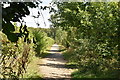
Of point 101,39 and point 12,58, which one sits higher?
point 12,58

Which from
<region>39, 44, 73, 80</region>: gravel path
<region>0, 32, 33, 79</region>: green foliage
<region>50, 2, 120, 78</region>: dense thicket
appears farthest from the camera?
<region>39, 44, 73, 80</region>: gravel path

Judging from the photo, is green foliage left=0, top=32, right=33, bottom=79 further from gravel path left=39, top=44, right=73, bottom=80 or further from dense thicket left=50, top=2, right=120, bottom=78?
gravel path left=39, top=44, right=73, bottom=80

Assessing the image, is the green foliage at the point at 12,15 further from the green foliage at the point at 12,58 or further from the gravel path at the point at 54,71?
A: the gravel path at the point at 54,71

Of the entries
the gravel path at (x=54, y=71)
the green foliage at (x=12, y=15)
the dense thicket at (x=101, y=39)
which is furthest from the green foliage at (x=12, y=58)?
the gravel path at (x=54, y=71)

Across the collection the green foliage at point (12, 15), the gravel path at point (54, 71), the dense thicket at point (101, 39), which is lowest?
the gravel path at point (54, 71)

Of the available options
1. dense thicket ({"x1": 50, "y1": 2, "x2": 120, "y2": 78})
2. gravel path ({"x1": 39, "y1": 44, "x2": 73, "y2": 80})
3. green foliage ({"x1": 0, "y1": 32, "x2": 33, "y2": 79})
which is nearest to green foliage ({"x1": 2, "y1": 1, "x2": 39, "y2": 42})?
green foliage ({"x1": 0, "y1": 32, "x2": 33, "y2": 79})

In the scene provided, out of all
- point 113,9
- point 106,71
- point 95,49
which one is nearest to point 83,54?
point 95,49

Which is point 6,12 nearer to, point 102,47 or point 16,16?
point 16,16

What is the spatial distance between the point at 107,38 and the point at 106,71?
1.58 metres

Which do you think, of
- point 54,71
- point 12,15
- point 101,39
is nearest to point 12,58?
point 12,15

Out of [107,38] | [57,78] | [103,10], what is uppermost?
[103,10]

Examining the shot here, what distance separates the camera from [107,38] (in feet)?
33.5

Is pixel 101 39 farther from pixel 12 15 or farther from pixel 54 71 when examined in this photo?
pixel 12 15

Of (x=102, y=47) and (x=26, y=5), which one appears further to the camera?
(x=102, y=47)
